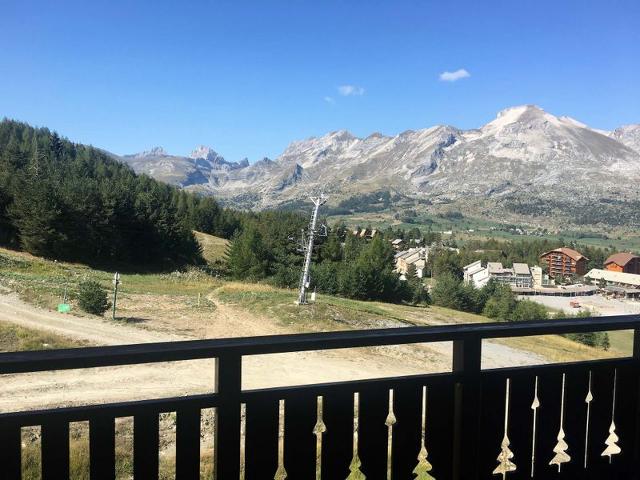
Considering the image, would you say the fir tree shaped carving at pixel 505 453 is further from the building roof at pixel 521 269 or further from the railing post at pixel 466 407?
the building roof at pixel 521 269

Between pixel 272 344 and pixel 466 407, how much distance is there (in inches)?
42.2

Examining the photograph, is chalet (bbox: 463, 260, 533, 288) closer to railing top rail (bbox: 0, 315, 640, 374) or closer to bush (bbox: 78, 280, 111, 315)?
bush (bbox: 78, 280, 111, 315)

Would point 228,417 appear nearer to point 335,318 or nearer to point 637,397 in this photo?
point 637,397

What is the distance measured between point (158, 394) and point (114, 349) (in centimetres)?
894

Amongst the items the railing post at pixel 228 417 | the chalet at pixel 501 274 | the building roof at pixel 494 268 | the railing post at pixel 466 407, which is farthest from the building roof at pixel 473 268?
the railing post at pixel 228 417

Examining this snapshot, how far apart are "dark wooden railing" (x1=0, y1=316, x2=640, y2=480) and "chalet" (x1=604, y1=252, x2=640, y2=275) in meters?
84.3

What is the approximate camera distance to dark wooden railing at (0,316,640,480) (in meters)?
1.80

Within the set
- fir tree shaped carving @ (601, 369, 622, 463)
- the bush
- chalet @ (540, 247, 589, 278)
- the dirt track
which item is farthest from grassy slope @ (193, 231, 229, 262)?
fir tree shaped carving @ (601, 369, 622, 463)

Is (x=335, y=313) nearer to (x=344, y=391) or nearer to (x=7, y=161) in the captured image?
(x=344, y=391)

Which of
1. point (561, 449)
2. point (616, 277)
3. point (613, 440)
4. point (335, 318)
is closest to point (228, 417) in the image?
point (561, 449)

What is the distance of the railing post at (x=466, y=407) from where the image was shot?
2.38 meters

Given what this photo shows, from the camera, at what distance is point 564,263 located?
84.5 meters

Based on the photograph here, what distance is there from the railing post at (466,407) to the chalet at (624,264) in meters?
84.9

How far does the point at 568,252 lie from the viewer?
85.1 meters
